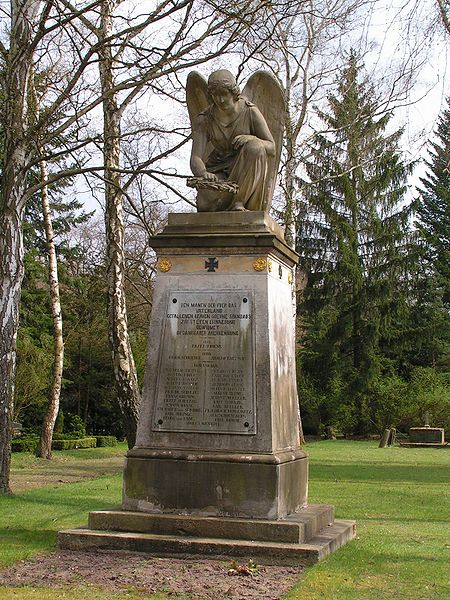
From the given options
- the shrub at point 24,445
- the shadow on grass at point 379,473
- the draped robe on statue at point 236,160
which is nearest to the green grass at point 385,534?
the shadow on grass at point 379,473

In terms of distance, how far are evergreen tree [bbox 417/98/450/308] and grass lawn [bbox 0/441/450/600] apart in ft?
95.0

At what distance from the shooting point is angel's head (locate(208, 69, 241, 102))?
28.5ft

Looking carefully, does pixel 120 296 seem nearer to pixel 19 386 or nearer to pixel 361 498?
pixel 361 498

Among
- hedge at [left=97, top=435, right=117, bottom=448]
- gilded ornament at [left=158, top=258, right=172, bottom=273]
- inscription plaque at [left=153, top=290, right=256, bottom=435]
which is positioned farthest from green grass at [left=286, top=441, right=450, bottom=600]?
hedge at [left=97, top=435, right=117, bottom=448]

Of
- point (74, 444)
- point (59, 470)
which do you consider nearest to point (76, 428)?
point (74, 444)

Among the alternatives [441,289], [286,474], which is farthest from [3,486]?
[441,289]

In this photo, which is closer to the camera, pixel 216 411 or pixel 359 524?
pixel 216 411

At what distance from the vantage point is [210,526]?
7.46 metres

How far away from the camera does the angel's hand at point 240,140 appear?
8.80 m

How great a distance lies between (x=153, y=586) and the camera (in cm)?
625

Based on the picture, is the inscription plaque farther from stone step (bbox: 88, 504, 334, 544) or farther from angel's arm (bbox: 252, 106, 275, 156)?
angel's arm (bbox: 252, 106, 275, 156)

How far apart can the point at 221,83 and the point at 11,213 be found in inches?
212

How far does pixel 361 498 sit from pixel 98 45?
7.84 metres

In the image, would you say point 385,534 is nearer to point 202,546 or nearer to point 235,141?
point 202,546
